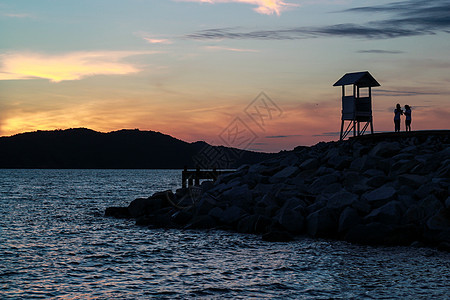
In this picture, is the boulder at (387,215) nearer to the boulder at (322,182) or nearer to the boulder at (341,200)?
the boulder at (341,200)

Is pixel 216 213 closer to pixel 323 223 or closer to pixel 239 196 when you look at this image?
pixel 239 196

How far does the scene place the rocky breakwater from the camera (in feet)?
49.4

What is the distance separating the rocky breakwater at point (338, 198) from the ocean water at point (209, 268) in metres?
0.72

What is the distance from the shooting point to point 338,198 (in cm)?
1659

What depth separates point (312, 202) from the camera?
59.6 ft

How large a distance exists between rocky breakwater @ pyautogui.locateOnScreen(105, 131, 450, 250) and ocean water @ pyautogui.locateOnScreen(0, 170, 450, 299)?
2.37 feet

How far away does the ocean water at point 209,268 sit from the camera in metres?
10.0

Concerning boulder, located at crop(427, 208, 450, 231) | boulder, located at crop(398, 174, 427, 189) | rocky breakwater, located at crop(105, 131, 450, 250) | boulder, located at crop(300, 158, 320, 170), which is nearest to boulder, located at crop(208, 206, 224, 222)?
rocky breakwater, located at crop(105, 131, 450, 250)

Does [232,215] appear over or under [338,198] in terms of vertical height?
under

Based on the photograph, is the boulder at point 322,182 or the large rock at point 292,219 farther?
the boulder at point 322,182

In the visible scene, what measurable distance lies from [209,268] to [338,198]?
19.9ft

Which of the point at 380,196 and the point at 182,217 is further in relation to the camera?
the point at 182,217

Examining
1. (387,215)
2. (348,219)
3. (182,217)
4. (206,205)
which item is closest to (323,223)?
(348,219)

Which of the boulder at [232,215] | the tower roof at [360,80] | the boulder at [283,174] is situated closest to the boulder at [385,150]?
the boulder at [283,174]
